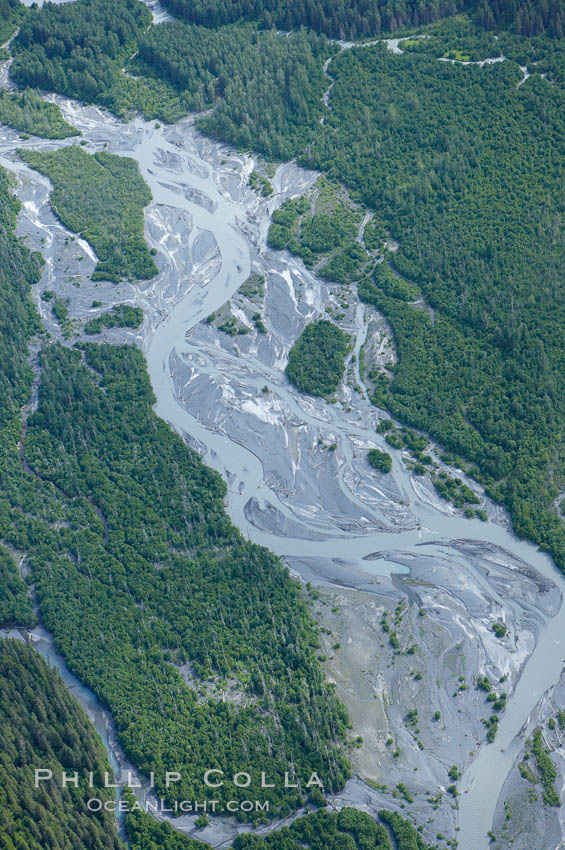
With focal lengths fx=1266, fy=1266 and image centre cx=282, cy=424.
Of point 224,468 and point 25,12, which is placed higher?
point 25,12

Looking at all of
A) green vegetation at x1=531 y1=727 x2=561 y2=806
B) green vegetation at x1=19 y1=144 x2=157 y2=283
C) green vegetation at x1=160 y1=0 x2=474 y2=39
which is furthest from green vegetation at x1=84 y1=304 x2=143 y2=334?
green vegetation at x1=531 y1=727 x2=561 y2=806

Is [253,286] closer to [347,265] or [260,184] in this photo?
[347,265]

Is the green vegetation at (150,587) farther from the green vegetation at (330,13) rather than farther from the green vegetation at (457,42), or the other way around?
the green vegetation at (330,13)

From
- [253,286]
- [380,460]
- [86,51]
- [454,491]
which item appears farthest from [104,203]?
[454,491]

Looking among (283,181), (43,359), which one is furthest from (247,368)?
(283,181)

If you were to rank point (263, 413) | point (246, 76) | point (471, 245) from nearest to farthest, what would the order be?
1. point (263, 413)
2. point (471, 245)
3. point (246, 76)

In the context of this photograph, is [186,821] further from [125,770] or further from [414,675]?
[414,675]

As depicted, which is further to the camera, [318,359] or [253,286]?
[253,286]
